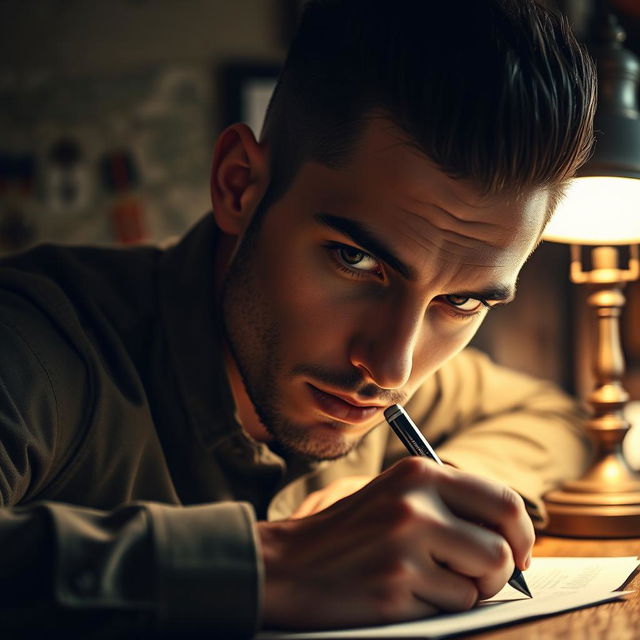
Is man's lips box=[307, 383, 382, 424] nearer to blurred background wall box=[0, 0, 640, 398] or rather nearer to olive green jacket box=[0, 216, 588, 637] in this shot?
olive green jacket box=[0, 216, 588, 637]

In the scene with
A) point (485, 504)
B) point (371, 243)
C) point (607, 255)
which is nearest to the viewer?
point (485, 504)

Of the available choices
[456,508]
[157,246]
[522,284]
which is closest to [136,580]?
[456,508]

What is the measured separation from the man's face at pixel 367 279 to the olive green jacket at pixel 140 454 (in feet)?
0.40

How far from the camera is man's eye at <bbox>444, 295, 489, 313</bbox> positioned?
97 centimetres

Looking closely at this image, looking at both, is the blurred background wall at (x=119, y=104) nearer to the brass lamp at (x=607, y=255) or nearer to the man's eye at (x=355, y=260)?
the brass lamp at (x=607, y=255)

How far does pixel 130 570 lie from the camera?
63 centimetres

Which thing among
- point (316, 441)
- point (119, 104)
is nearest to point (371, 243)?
point (316, 441)

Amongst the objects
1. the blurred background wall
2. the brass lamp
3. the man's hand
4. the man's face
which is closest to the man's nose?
the man's face

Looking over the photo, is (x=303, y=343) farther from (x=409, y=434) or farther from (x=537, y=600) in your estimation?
(x=537, y=600)

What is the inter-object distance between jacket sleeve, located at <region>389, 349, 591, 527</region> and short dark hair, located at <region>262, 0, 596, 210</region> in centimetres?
52

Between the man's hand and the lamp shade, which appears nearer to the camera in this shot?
the man's hand

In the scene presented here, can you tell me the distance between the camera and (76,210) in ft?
7.91

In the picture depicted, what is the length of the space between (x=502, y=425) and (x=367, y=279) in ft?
2.17

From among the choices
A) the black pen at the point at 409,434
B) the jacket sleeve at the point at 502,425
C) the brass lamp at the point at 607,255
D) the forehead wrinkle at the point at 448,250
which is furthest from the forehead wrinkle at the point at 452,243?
the jacket sleeve at the point at 502,425
